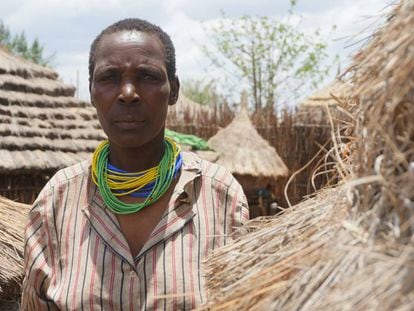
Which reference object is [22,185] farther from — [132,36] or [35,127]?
[132,36]

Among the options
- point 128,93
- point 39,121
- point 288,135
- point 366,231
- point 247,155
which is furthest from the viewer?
point 288,135

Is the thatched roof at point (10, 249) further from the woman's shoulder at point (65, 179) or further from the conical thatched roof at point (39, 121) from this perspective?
the woman's shoulder at point (65, 179)

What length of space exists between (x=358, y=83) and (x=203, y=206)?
1116mm

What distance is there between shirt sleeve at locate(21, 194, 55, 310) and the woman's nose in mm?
465

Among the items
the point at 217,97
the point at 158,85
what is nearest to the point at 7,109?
the point at 158,85

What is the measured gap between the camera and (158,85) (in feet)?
7.41

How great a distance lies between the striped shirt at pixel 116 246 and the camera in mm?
2162

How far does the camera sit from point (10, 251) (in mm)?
4301

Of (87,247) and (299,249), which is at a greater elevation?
(299,249)

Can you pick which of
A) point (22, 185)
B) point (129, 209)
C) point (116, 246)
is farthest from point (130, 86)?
point (22, 185)

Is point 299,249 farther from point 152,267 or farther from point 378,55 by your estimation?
point 152,267

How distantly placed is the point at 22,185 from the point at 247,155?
6.04 metres

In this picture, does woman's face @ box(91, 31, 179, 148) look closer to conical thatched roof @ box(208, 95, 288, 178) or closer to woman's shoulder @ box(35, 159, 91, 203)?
woman's shoulder @ box(35, 159, 91, 203)

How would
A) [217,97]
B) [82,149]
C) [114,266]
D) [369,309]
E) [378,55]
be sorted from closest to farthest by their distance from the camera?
[369,309] < [378,55] < [114,266] < [82,149] < [217,97]
